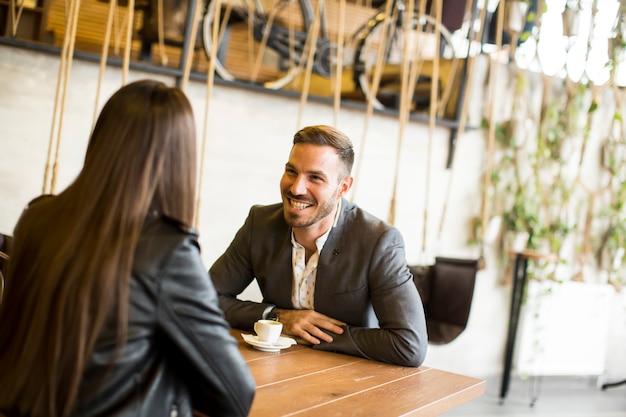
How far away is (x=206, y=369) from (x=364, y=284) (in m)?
1.08

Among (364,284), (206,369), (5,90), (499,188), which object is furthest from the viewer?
(499,188)

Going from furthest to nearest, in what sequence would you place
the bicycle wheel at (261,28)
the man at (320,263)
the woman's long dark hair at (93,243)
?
the bicycle wheel at (261,28)
the man at (320,263)
the woman's long dark hair at (93,243)

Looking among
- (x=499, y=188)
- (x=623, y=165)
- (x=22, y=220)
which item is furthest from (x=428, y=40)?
(x=22, y=220)

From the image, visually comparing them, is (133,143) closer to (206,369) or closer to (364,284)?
(206,369)

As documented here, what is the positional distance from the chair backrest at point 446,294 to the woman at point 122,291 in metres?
2.29

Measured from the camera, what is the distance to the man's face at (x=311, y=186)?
237 cm

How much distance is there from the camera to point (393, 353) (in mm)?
2090

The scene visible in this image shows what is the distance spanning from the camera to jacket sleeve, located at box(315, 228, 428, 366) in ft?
6.88

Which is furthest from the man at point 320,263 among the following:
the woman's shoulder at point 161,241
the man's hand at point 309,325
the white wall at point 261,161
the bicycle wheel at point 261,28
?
the bicycle wheel at point 261,28

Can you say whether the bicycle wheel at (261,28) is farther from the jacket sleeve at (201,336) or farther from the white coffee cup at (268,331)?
the jacket sleeve at (201,336)

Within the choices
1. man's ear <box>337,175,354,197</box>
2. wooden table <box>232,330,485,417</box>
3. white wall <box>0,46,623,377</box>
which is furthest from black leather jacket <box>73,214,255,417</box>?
white wall <box>0,46,623,377</box>

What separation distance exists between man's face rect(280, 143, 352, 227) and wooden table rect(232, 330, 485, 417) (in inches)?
16.9

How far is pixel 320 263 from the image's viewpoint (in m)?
2.37

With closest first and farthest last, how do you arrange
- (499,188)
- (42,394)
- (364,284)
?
(42,394) → (364,284) → (499,188)
